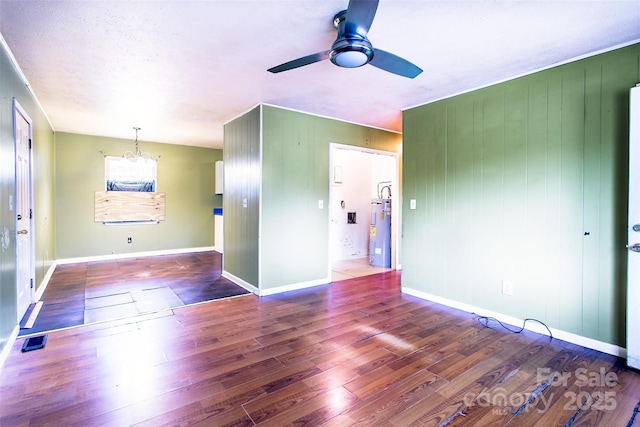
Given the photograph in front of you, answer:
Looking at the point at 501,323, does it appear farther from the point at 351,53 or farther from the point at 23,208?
the point at 23,208

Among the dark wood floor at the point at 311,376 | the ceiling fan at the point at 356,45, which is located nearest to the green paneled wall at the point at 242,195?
the dark wood floor at the point at 311,376

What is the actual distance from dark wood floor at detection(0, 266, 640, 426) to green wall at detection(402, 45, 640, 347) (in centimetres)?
40

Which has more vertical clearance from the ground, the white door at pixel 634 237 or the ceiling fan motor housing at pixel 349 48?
the ceiling fan motor housing at pixel 349 48

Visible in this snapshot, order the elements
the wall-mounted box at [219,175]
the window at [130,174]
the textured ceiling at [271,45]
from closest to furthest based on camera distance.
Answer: the textured ceiling at [271,45], the window at [130,174], the wall-mounted box at [219,175]

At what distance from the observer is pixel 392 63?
7.42ft

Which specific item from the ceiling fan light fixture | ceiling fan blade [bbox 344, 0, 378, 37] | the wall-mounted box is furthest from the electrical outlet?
the wall-mounted box

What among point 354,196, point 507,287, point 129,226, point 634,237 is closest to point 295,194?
point 354,196

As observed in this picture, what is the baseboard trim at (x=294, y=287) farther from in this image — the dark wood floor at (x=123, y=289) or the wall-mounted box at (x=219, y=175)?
the wall-mounted box at (x=219, y=175)

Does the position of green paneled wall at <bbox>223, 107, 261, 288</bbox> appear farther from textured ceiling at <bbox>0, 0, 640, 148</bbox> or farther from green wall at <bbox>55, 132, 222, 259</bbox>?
green wall at <bbox>55, 132, 222, 259</bbox>

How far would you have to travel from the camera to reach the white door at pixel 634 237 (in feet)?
7.62

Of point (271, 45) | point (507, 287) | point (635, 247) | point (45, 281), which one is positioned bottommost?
point (45, 281)

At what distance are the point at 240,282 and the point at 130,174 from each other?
402 centimetres

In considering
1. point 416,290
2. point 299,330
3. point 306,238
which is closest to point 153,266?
point 306,238

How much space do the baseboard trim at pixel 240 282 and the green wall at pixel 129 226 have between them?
277 cm
